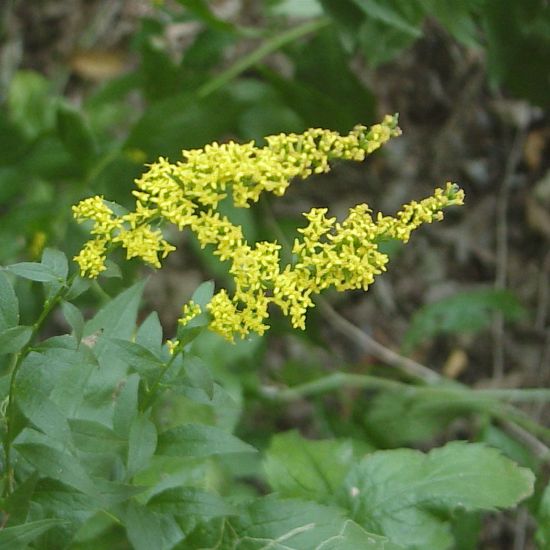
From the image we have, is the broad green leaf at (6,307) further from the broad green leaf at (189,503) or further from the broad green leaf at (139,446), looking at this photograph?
the broad green leaf at (189,503)

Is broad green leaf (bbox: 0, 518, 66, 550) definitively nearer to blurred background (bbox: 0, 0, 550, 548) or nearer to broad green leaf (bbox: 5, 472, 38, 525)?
broad green leaf (bbox: 5, 472, 38, 525)

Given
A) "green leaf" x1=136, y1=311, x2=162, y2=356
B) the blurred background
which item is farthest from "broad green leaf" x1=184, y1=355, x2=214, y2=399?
the blurred background

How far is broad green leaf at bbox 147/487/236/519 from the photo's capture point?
5.00 ft

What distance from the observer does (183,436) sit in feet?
5.08

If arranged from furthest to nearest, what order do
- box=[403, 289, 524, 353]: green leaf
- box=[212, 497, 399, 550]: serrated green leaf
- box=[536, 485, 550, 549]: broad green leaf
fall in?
box=[403, 289, 524, 353]: green leaf < box=[536, 485, 550, 549]: broad green leaf < box=[212, 497, 399, 550]: serrated green leaf

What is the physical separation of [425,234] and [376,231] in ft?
7.64

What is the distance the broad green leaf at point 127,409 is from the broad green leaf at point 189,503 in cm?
16

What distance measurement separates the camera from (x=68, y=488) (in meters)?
1.50

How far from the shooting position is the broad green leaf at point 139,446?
1.46 meters

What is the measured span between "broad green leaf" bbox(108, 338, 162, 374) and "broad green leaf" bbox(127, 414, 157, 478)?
0.11m

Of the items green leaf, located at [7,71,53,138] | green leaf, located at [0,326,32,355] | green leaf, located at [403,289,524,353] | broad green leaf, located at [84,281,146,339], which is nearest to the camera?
green leaf, located at [0,326,32,355]

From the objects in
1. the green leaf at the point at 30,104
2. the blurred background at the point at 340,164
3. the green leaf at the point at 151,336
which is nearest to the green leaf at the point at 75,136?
the blurred background at the point at 340,164

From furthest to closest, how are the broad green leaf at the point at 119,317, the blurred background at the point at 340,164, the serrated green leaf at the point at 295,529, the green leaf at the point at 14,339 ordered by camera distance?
the blurred background at the point at 340,164, the broad green leaf at the point at 119,317, the serrated green leaf at the point at 295,529, the green leaf at the point at 14,339

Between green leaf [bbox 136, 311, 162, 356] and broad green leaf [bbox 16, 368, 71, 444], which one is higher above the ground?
green leaf [bbox 136, 311, 162, 356]
